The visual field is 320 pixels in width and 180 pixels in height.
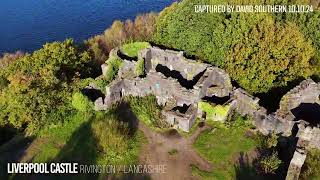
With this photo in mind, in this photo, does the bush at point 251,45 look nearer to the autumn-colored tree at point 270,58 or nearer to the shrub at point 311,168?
the autumn-colored tree at point 270,58

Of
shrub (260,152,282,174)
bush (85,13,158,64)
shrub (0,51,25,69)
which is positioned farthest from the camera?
shrub (0,51,25,69)

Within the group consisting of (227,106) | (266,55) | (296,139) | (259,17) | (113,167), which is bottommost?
(113,167)

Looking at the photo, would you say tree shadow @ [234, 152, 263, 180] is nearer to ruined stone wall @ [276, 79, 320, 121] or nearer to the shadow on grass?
ruined stone wall @ [276, 79, 320, 121]

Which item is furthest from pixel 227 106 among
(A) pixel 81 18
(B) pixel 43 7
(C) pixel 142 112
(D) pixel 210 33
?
(B) pixel 43 7

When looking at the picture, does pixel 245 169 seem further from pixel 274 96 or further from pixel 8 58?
pixel 8 58

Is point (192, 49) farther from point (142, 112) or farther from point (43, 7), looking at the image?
point (43, 7)

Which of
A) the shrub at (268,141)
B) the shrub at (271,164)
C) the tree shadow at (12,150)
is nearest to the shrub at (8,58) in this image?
the tree shadow at (12,150)

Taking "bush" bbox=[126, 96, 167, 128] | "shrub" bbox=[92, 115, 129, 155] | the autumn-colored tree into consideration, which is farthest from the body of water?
the autumn-colored tree
